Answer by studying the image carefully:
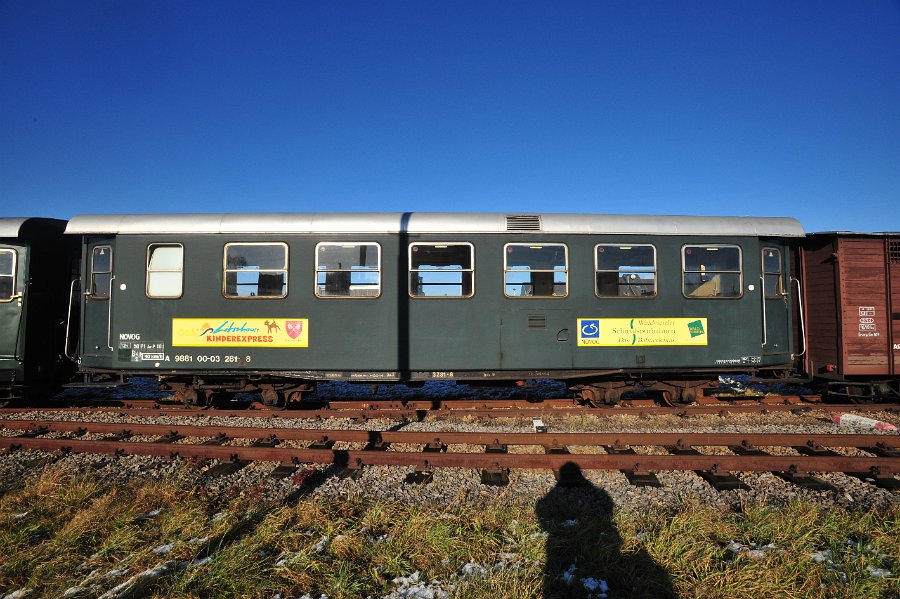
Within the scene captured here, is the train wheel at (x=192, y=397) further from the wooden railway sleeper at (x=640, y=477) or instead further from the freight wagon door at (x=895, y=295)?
the freight wagon door at (x=895, y=295)

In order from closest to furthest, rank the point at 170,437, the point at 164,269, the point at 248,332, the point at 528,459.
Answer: the point at 528,459 → the point at 170,437 → the point at 248,332 → the point at 164,269

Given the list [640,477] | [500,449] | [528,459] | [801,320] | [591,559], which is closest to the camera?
[591,559]

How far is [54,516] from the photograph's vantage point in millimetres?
3771

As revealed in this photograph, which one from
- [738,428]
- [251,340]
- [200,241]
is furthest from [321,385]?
[738,428]

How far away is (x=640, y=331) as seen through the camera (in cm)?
699

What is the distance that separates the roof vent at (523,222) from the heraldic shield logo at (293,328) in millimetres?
3618

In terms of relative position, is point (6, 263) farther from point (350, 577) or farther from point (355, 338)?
point (350, 577)

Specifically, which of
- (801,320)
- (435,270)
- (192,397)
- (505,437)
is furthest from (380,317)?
(801,320)

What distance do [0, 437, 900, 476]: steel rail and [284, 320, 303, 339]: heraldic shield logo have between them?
197 centimetres

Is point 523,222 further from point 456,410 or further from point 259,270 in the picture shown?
point 259,270

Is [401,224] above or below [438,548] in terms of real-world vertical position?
above

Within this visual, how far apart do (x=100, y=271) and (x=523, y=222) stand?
6923 mm

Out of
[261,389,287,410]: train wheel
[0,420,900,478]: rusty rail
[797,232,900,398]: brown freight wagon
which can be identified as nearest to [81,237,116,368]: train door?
[0,420,900,478]: rusty rail

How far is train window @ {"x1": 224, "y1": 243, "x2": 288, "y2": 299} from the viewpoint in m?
6.91
